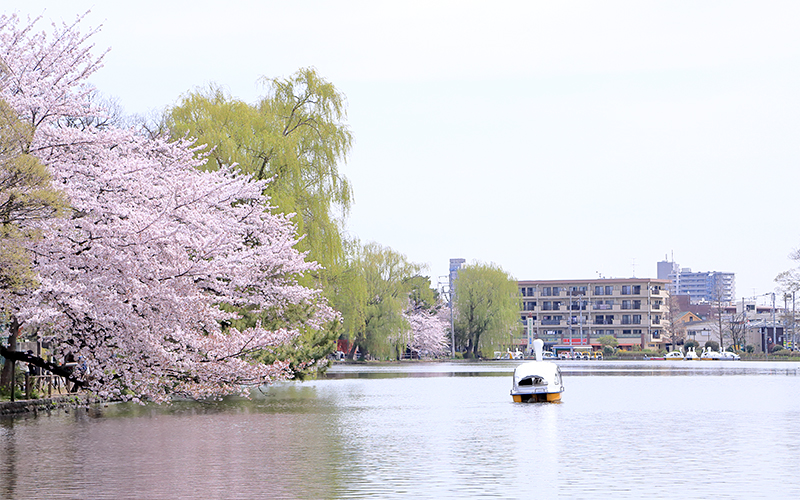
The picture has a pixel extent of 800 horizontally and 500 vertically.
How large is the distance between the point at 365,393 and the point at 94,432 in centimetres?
2143

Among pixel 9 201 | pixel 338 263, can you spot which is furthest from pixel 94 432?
pixel 338 263

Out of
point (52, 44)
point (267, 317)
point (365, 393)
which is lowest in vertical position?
point (365, 393)

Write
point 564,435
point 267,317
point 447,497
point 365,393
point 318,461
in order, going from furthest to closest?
point 365,393 < point 267,317 < point 564,435 < point 318,461 < point 447,497

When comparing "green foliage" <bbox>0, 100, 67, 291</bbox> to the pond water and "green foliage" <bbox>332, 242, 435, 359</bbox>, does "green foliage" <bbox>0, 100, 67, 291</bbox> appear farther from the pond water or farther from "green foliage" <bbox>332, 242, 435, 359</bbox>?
"green foliage" <bbox>332, 242, 435, 359</bbox>

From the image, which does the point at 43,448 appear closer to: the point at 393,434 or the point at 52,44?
the point at 393,434

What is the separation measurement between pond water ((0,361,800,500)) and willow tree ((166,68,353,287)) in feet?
23.5

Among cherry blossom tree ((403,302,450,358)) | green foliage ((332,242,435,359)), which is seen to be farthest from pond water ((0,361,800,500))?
cherry blossom tree ((403,302,450,358))

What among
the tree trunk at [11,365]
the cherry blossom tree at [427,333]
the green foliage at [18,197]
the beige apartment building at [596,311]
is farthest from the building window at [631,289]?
the green foliage at [18,197]

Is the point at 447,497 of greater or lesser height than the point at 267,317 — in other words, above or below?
below

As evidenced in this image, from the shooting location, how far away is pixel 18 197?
2069 centimetres

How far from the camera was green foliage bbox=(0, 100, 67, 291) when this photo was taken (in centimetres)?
2070

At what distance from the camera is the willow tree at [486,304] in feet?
402

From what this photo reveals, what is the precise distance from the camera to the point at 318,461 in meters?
18.6

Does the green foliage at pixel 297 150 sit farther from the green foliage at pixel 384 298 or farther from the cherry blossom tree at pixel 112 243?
the green foliage at pixel 384 298
